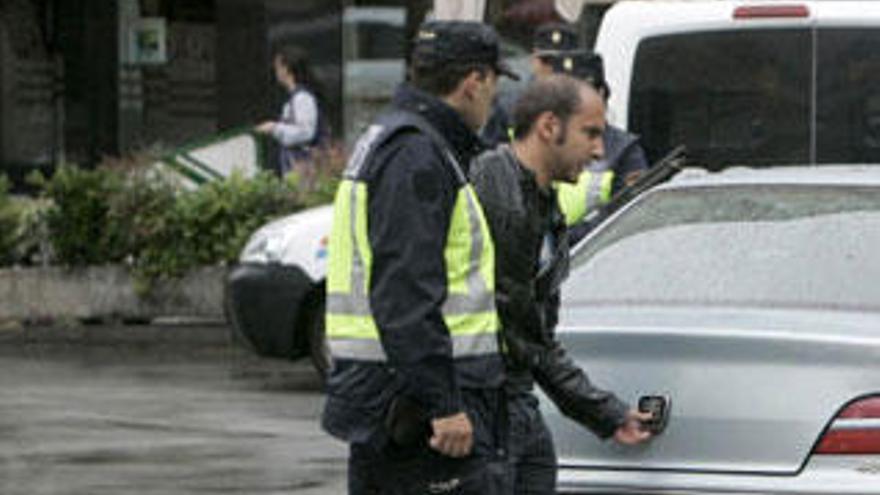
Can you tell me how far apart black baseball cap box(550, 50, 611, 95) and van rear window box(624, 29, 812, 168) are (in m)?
1.17

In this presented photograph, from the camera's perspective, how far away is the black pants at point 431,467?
636cm

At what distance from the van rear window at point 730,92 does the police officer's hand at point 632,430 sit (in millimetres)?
5534

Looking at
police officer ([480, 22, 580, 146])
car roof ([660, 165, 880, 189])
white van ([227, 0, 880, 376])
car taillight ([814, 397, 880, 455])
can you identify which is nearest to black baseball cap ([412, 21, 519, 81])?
car taillight ([814, 397, 880, 455])

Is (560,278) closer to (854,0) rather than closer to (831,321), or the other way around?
(831,321)

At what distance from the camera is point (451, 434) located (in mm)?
6207

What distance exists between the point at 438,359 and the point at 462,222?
0.37m

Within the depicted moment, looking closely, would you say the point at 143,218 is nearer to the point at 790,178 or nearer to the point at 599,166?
the point at 599,166

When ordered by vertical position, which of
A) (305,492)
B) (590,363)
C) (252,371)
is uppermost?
(590,363)

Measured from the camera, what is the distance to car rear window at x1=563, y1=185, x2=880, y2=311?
7.51 m

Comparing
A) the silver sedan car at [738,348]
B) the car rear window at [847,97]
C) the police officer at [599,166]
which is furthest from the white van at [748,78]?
the silver sedan car at [738,348]

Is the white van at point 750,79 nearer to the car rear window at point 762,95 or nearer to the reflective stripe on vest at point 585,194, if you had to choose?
the car rear window at point 762,95

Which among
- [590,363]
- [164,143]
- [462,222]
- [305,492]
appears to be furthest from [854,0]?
[164,143]

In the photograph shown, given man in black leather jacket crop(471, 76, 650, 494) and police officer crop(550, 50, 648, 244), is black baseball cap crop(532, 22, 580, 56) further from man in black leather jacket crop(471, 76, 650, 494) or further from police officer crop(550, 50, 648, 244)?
man in black leather jacket crop(471, 76, 650, 494)

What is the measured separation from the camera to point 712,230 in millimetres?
7973
